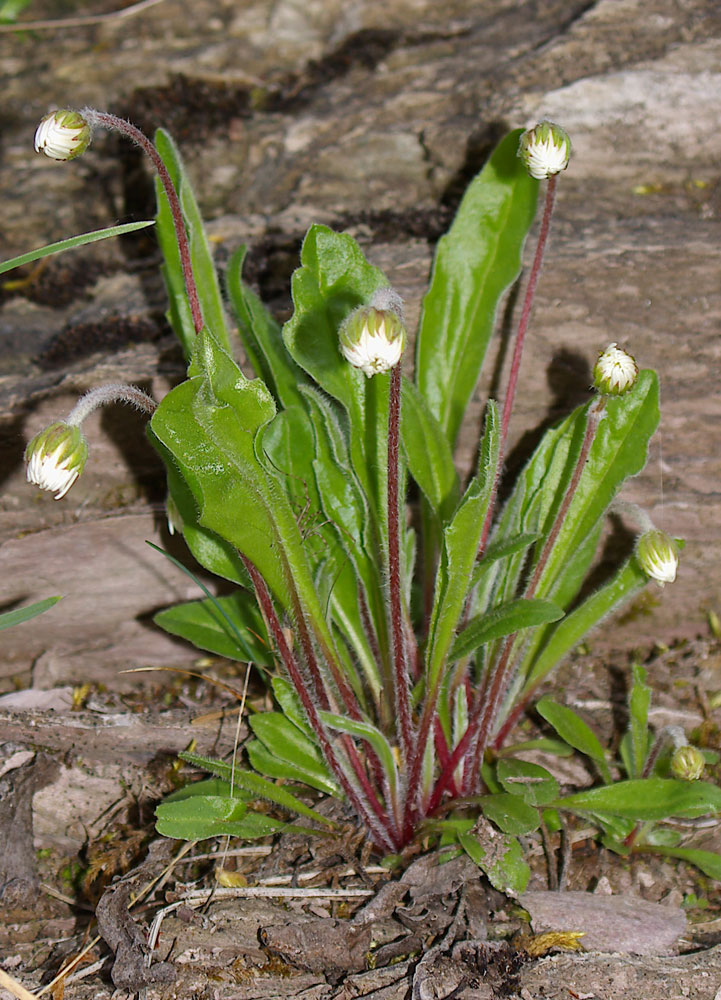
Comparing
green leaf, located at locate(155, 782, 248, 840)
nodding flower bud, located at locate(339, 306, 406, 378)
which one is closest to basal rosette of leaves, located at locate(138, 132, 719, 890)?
green leaf, located at locate(155, 782, 248, 840)

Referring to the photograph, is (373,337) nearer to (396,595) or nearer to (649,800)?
(396,595)

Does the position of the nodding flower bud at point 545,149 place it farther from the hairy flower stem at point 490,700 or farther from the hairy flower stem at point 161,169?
the hairy flower stem at point 161,169

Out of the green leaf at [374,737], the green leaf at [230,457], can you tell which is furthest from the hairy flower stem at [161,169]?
the green leaf at [374,737]

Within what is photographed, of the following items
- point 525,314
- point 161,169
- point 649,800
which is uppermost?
point 161,169

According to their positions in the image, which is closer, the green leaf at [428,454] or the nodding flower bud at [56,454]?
the nodding flower bud at [56,454]

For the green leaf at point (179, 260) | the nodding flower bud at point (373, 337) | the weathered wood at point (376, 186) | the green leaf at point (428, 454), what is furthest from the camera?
the weathered wood at point (376, 186)

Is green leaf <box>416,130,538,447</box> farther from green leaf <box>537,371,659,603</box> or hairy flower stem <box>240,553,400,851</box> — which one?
hairy flower stem <box>240,553,400,851</box>

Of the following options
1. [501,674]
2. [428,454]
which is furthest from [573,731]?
[428,454]
